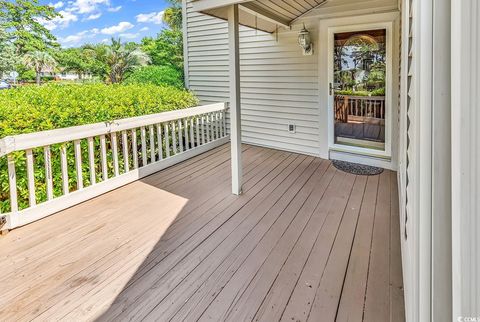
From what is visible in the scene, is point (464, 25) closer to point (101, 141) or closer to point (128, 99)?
point (101, 141)

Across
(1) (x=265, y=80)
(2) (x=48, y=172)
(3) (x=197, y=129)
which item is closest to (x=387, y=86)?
(1) (x=265, y=80)

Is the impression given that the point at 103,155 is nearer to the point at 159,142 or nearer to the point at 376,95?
the point at 159,142

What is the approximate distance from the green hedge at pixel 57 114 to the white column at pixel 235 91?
1.68 metres

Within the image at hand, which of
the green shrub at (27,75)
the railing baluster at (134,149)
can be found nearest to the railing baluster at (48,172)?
the railing baluster at (134,149)

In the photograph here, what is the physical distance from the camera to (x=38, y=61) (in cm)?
2003

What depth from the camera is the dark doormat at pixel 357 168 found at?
466cm

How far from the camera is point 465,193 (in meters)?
0.50

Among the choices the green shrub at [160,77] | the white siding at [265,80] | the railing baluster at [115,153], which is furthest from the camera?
the green shrub at [160,77]

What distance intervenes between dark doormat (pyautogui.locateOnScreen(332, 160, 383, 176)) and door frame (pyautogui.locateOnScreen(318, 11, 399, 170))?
0.43 ft

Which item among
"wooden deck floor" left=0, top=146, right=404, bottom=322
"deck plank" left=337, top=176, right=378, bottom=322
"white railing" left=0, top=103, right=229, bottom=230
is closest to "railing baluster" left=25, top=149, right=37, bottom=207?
"white railing" left=0, top=103, right=229, bottom=230

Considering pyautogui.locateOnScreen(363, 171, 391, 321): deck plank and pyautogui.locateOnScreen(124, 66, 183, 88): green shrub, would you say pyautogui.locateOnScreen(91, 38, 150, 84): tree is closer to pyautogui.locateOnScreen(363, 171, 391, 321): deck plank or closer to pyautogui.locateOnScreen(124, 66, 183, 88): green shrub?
pyautogui.locateOnScreen(124, 66, 183, 88): green shrub

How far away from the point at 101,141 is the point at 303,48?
3.48 metres

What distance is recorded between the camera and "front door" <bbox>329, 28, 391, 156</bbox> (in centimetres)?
479

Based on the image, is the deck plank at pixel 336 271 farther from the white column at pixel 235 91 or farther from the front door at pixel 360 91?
the front door at pixel 360 91
